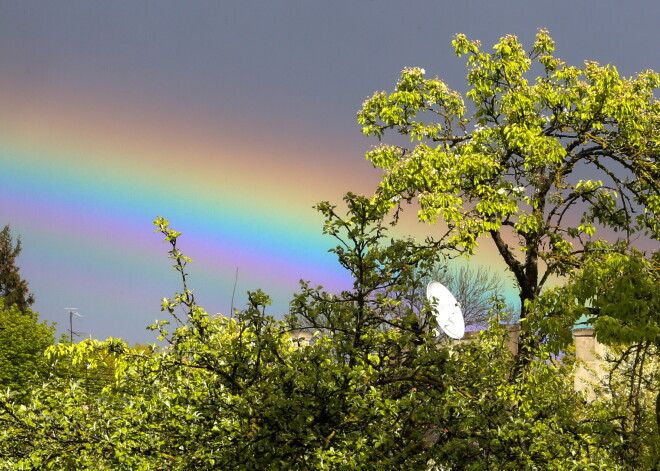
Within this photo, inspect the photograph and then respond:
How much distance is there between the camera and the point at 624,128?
17.1 meters

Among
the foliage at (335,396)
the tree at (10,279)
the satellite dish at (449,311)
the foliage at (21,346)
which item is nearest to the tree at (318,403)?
the foliage at (335,396)

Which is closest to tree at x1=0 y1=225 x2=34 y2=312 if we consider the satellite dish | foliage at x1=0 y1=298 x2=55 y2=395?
foliage at x1=0 y1=298 x2=55 y2=395

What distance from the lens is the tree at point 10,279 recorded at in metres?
51.3

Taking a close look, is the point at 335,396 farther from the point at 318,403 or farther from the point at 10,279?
the point at 10,279

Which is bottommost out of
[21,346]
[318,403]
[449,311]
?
[318,403]

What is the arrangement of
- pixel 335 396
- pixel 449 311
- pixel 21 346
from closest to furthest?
pixel 335 396 < pixel 449 311 < pixel 21 346

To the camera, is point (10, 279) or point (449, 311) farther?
point (10, 279)

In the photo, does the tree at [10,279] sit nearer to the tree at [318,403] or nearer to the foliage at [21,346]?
the foliage at [21,346]

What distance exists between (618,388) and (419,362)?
49.3 feet

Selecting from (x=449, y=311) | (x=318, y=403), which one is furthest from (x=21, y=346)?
(x=318, y=403)

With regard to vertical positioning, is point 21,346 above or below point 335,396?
above

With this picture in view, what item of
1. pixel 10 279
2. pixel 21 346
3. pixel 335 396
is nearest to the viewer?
pixel 335 396

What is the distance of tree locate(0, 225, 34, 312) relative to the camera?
51328 millimetres

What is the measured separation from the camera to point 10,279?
52.2m
